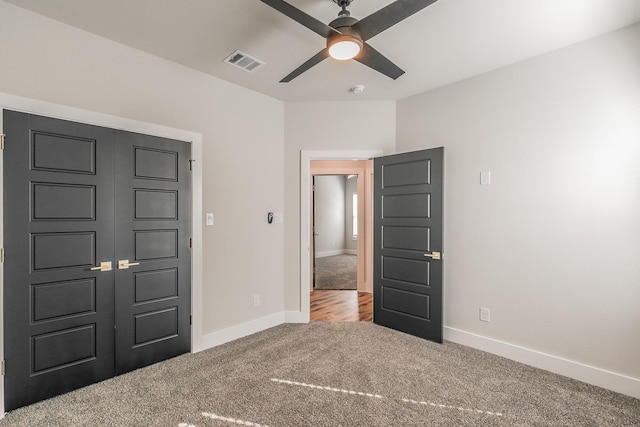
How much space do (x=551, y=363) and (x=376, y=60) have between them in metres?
2.95

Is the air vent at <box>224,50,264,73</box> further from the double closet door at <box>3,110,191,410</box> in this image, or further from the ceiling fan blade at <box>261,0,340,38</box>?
the ceiling fan blade at <box>261,0,340,38</box>

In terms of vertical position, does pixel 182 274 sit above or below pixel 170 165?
below

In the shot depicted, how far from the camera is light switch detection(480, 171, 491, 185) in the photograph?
3139mm

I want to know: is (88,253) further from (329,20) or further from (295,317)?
(329,20)

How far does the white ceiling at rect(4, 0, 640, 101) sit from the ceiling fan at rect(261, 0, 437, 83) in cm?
33

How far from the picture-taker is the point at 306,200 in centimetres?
396

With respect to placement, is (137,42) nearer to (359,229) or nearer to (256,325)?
(256,325)

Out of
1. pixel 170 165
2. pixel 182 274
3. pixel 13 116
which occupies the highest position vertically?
pixel 13 116

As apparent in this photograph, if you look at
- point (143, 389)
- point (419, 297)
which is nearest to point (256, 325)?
point (143, 389)

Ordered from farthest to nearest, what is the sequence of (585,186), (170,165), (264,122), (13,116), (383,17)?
(264,122) → (170,165) → (585,186) → (13,116) → (383,17)

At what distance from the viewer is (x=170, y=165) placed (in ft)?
9.48

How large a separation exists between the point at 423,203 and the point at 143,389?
3102mm

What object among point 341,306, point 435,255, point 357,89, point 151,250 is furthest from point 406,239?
point 151,250

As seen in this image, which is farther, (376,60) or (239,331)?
(239,331)
